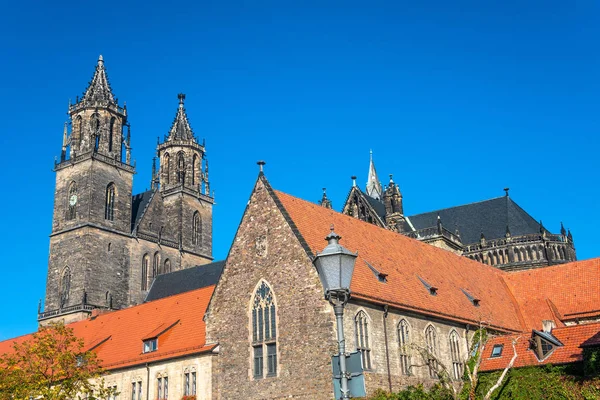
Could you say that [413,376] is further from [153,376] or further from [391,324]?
[153,376]

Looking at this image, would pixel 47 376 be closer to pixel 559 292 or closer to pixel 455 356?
pixel 455 356

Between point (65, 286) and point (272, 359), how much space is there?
152ft

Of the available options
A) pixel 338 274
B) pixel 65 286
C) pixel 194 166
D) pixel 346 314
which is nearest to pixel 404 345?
pixel 346 314

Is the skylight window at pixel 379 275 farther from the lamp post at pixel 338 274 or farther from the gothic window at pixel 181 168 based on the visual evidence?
the gothic window at pixel 181 168

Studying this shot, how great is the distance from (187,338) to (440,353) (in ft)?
39.4

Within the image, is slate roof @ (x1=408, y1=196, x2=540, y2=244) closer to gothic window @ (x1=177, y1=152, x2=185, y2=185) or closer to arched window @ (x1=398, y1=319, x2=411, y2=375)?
gothic window @ (x1=177, y1=152, x2=185, y2=185)

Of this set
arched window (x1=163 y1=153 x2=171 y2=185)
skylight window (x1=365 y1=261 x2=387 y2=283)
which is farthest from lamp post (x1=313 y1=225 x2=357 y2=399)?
arched window (x1=163 y1=153 x2=171 y2=185)

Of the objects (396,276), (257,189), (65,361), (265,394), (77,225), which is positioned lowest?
(265,394)

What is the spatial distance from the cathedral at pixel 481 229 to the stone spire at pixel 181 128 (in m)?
30.9

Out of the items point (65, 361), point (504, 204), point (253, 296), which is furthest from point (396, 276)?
point (504, 204)

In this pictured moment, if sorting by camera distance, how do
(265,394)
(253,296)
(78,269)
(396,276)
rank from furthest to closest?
(78,269) → (396,276) → (253,296) → (265,394)

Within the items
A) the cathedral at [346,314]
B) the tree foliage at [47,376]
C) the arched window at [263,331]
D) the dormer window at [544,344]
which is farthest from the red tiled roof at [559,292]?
the tree foliage at [47,376]

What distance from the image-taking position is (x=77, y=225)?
72062mm

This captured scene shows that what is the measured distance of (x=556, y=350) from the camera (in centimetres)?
3102
